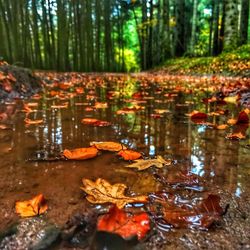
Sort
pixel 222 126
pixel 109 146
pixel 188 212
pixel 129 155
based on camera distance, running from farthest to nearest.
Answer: pixel 222 126 → pixel 109 146 → pixel 129 155 → pixel 188 212

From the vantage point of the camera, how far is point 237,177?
4.66 feet

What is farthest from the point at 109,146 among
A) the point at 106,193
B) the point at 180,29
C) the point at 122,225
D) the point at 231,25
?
the point at 180,29

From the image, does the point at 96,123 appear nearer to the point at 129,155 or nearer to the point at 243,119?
the point at 129,155

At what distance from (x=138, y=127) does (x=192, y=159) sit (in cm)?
84

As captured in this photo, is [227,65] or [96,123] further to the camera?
[227,65]

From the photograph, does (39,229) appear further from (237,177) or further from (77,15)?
(77,15)

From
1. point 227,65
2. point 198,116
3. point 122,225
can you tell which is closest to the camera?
point 122,225

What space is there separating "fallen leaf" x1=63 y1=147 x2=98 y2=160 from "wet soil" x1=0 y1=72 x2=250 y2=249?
0.04 m

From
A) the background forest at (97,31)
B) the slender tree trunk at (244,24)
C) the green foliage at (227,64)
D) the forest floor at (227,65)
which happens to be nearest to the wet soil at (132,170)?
the forest floor at (227,65)

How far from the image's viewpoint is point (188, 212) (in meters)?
1.09

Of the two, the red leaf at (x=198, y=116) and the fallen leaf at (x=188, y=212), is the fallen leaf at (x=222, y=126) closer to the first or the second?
the red leaf at (x=198, y=116)

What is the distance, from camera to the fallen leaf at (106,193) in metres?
1.17

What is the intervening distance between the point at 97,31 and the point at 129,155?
17889 mm

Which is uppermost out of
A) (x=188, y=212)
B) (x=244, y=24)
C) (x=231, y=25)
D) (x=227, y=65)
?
(x=244, y=24)
